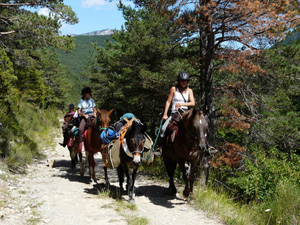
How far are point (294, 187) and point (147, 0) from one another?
7.44 meters

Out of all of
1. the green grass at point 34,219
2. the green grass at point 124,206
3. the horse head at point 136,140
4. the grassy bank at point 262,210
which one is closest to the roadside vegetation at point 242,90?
the grassy bank at point 262,210

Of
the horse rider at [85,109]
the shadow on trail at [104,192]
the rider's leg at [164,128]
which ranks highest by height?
the horse rider at [85,109]

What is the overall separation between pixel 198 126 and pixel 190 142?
0.67 meters

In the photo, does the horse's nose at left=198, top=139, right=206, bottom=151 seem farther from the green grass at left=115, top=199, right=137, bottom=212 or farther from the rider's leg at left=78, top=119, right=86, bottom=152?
the rider's leg at left=78, top=119, right=86, bottom=152

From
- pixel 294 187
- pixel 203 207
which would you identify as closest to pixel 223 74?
pixel 294 187

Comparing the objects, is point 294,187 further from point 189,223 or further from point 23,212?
point 23,212

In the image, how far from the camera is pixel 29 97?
806 inches

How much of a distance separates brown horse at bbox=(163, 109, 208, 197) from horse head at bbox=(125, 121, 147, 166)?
941mm

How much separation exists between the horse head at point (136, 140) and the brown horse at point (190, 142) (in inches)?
37.0

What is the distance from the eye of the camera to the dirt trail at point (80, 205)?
525 cm

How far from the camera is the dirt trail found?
207 inches

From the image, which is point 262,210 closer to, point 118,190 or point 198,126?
point 198,126

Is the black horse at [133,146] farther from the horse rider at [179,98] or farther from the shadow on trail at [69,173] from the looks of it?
the shadow on trail at [69,173]

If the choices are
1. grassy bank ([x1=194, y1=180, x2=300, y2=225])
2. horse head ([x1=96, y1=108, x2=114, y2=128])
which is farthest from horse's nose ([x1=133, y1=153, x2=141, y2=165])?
horse head ([x1=96, y1=108, x2=114, y2=128])
